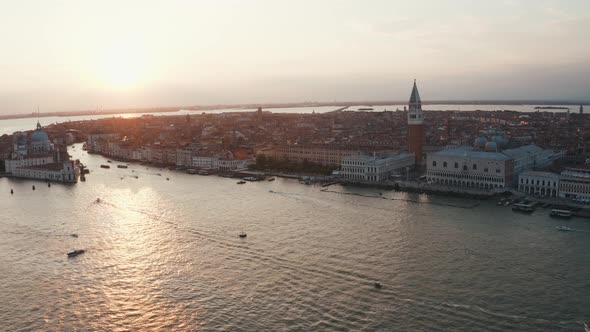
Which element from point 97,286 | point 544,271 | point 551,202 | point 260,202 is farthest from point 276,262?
point 551,202

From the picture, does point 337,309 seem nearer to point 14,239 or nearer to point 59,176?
point 14,239

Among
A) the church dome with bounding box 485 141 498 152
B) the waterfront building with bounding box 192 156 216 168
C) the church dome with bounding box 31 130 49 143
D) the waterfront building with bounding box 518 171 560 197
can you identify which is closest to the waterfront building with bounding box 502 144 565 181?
the church dome with bounding box 485 141 498 152

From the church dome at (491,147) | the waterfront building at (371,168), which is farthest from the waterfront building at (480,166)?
the waterfront building at (371,168)

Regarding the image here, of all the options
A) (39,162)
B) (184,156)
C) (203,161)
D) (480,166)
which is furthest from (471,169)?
(39,162)

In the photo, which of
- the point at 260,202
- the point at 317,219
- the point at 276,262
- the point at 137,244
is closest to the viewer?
the point at 276,262

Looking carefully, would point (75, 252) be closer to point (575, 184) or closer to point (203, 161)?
point (575, 184)

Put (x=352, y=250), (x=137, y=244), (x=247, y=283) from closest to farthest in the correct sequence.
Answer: (x=247, y=283) < (x=352, y=250) < (x=137, y=244)
